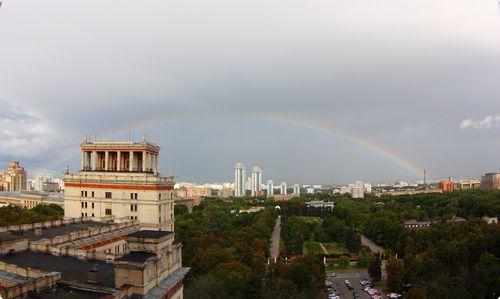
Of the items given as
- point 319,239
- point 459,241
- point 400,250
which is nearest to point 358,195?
point 319,239

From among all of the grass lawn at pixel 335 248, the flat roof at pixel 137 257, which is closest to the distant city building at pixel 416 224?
the grass lawn at pixel 335 248

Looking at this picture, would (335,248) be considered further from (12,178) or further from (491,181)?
(491,181)

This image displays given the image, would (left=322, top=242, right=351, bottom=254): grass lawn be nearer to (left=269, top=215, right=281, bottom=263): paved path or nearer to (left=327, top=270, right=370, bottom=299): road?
(left=269, top=215, right=281, bottom=263): paved path

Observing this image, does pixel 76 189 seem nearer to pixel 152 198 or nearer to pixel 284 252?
pixel 152 198

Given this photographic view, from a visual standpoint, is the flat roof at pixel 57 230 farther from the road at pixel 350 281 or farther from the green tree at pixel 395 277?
the green tree at pixel 395 277

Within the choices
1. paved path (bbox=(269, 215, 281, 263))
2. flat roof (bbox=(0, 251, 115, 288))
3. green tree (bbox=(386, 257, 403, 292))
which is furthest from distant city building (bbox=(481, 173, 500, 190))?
flat roof (bbox=(0, 251, 115, 288))
